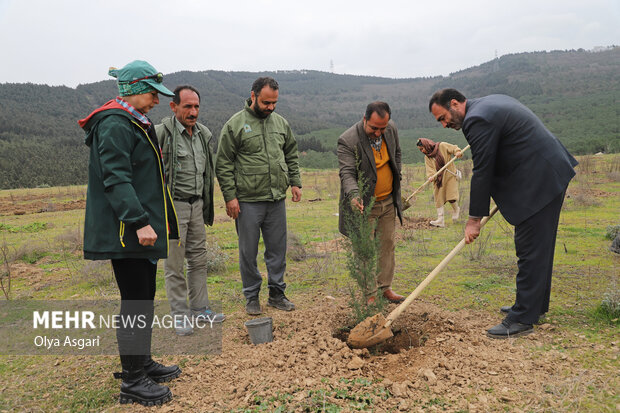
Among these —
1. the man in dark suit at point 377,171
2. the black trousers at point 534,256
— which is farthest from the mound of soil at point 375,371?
the man in dark suit at point 377,171

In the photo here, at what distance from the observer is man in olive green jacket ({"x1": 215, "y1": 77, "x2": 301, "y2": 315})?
421 centimetres

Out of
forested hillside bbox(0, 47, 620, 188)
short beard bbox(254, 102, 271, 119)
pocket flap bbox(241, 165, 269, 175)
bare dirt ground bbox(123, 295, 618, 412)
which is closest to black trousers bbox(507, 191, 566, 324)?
bare dirt ground bbox(123, 295, 618, 412)

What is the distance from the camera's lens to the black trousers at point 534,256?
11.3 feet

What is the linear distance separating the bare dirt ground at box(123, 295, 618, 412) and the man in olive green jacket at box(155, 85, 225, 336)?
66 cm

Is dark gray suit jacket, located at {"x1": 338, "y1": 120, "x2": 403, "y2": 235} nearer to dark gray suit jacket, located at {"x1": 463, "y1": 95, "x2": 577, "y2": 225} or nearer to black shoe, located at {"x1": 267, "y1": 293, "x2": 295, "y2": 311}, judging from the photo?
dark gray suit jacket, located at {"x1": 463, "y1": 95, "x2": 577, "y2": 225}

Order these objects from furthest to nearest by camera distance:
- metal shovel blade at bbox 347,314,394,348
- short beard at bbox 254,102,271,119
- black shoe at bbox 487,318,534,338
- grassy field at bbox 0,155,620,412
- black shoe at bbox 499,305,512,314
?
short beard at bbox 254,102,271,119
black shoe at bbox 499,305,512,314
black shoe at bbox 487,318,534,338
metal shovel blade at bbox 347,314,394,348
grassy field at bbox 0,155,620,412

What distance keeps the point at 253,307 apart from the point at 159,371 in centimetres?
150

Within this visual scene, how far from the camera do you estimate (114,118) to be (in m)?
2.59

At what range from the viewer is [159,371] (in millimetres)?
3102

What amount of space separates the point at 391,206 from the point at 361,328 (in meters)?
1.54

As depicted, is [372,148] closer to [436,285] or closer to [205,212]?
[205,212]

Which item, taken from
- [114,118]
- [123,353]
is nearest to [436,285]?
[123,353]

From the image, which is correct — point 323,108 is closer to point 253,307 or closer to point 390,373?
point 253,307

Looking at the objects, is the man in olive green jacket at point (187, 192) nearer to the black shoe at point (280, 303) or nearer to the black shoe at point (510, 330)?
the black shoe at point (280, 303)
